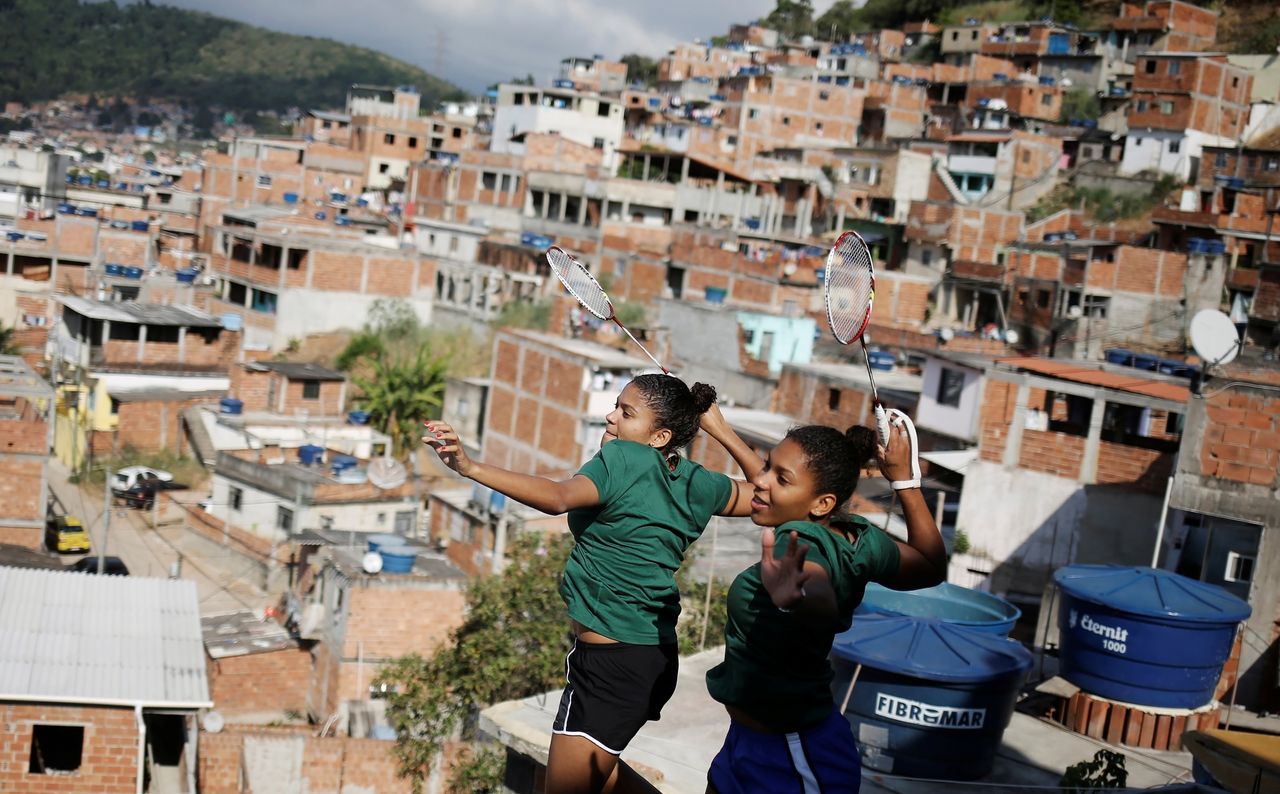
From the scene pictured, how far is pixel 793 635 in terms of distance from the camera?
3.86 metres

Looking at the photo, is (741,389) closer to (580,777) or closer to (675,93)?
(580,777)

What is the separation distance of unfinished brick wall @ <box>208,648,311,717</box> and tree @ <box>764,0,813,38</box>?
236ft

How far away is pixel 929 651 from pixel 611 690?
11.7 ft

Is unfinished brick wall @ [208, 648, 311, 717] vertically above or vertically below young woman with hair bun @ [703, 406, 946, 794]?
below

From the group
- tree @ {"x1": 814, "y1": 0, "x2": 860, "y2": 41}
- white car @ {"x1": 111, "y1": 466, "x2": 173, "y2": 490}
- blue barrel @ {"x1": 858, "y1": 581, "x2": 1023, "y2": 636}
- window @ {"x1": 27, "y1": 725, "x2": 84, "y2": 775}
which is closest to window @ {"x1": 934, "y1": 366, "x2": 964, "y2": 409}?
blue barrel @ {"x1": 858, "y1": 581, "x2": 1023, "y2": 636}

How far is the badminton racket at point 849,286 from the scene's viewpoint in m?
4.51

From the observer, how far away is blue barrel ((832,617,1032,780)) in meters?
7.45

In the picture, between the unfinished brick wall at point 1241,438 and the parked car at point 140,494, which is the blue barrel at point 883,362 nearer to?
the parked car at point 140,494

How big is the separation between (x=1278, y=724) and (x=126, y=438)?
29.1 meters

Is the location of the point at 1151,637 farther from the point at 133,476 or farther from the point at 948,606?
the point at 133,476

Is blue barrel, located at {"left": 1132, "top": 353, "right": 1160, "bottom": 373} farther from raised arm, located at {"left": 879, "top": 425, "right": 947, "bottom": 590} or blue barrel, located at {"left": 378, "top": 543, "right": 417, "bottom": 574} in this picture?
raised arm, located at {"left": 879, "top": 425, "right": 947, "bottom": 590}

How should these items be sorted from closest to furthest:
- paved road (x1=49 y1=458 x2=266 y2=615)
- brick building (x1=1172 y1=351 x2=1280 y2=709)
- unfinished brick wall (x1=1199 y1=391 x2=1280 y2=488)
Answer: brick building (x1=1172 y1=351 x2=1280 y2=709) < unfinished brick wall (x1=1199 y1=391 x2=1280 y2=488) < paved road (x1=49 y1=458 x2=266 y2=615)

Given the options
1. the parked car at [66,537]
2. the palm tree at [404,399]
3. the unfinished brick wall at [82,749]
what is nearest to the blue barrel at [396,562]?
the unfinished brick wall at [82,749]

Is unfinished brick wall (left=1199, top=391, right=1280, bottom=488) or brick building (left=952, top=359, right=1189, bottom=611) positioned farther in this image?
brick building (left=952, top=359, right=1189, bottom=611)
